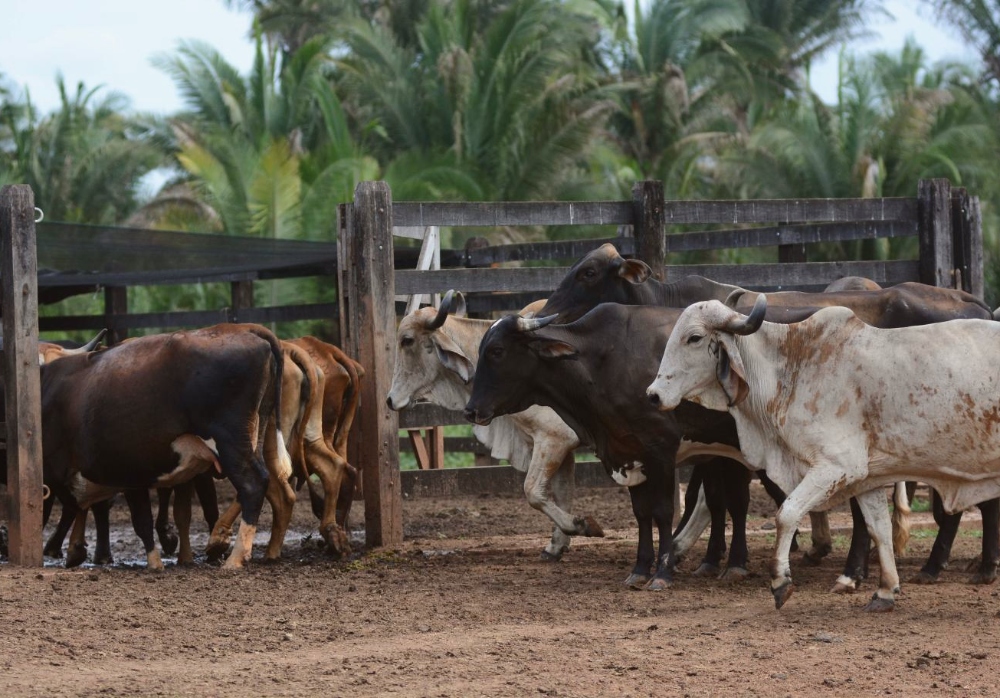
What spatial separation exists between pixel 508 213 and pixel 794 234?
312cm

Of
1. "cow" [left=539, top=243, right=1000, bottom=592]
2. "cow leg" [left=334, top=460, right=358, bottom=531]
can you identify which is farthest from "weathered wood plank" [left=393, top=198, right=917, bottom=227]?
"cow leg" [left=334, top=460, right=358, bottom=531]

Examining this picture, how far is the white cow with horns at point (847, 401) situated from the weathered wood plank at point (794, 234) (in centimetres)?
437

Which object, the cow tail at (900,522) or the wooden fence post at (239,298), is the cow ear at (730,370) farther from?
the wooden fence post at (239,298)

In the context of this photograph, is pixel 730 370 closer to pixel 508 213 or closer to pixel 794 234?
pixel 508 213

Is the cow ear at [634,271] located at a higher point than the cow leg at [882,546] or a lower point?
higher

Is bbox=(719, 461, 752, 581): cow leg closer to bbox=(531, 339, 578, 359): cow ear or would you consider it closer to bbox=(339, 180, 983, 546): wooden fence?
bbox=(531, 339, 578, 359): cow ear

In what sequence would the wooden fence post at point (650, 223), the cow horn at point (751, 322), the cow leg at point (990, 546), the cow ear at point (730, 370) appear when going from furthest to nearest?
1. the wooden fence post at point (650, 223)
2. the cow leg at point (990, 546)
3. the cow ear at point (730, 370)
4. the cow horn at point (751, 322)

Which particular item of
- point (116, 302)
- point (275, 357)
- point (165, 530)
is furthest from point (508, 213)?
point (116, 302)

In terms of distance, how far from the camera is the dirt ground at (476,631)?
18.9ft

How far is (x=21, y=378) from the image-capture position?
375 inches

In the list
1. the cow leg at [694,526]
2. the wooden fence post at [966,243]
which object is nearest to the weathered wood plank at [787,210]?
the wooden fence post at [966,243]

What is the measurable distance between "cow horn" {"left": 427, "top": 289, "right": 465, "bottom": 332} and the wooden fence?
348 millimetres

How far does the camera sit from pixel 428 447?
1381cm

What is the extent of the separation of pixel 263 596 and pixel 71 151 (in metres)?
27.4
